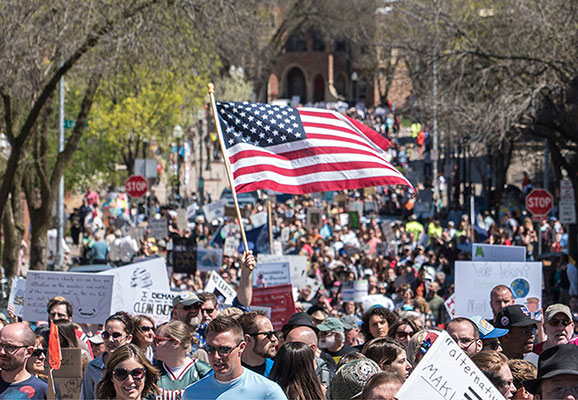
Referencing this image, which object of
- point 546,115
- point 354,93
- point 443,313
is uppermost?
point 354,93

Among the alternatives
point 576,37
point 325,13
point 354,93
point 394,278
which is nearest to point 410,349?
point 394,278

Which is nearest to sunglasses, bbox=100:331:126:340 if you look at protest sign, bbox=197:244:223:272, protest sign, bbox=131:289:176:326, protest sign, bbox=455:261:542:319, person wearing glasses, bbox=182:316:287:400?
person wearing glasses, bbox=182:316:287:400

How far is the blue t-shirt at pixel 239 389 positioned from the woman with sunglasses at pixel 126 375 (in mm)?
445

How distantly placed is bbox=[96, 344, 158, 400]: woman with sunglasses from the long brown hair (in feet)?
2.41

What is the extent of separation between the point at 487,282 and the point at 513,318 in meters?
3.24

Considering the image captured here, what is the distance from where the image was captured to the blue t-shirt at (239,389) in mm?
5504

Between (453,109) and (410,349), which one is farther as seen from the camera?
(453,109)

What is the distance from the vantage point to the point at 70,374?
758cm

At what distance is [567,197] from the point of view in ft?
70.8

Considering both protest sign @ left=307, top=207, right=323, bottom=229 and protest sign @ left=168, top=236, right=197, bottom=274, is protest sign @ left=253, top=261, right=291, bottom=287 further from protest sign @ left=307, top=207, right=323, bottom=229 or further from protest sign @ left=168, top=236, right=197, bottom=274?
protest sign @ left=307, top=207, right=323, bottom=229

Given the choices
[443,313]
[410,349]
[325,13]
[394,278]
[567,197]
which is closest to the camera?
[410,349]

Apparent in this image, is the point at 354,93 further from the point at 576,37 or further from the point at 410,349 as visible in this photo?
the point at 410,349

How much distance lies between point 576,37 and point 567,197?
3.91 m

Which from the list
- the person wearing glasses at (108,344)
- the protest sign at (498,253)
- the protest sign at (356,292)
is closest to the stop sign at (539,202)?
the protest sign at (356,292)
